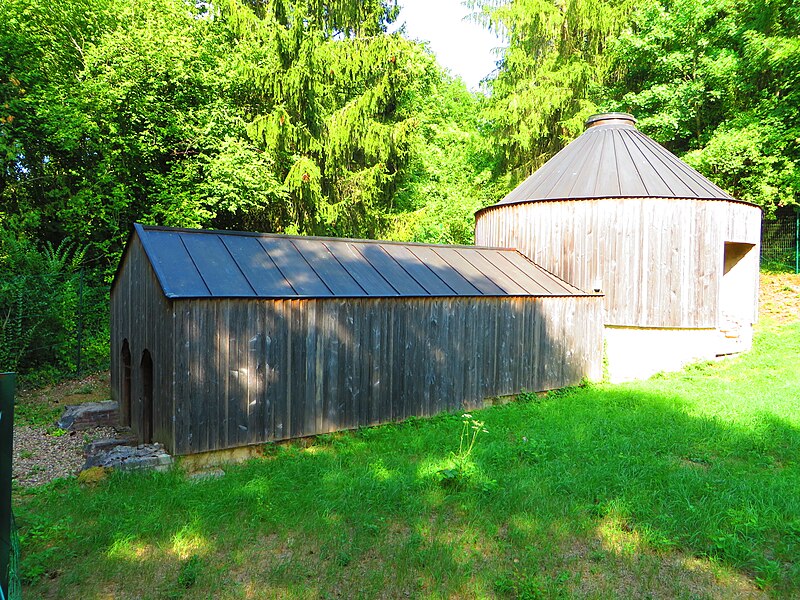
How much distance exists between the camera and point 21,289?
37.8 ft

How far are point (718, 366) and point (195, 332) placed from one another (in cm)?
1128

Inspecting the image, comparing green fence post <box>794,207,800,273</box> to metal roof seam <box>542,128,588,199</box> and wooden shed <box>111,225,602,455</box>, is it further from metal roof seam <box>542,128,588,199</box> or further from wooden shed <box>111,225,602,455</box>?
wooden shed <box>111,225,602,455</box>

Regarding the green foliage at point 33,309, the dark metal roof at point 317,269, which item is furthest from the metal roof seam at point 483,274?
the green foliage at point 33,309

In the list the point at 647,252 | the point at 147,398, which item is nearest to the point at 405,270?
the point at 147,398

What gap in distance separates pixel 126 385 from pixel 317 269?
392cm

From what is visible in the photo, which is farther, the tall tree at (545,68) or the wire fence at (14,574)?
the tall tree at (545,68)

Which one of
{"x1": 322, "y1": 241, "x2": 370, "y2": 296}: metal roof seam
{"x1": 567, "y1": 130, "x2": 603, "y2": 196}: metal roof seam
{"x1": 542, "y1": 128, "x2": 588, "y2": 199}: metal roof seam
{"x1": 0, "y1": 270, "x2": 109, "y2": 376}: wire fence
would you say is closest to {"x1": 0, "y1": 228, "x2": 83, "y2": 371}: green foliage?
{"x1": 0, "y1": 270, "x2": 109, "y2": 376}: wire fence

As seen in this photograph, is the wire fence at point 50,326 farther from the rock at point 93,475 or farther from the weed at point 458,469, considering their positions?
the weed at point 458,469

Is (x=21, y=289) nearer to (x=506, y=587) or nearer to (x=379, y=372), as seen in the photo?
(x=379, y=372)

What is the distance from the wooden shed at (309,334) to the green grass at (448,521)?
28.3 inches

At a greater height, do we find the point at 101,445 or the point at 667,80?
the point at 667,80

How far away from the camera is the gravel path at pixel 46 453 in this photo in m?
6.80

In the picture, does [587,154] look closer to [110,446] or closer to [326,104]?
[326,104]

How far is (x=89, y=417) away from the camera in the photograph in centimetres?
923
